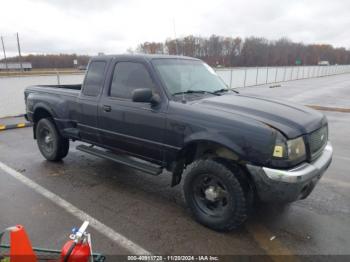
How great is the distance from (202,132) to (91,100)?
2126mm

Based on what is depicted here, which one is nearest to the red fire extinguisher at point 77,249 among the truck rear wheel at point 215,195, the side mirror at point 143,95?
the truck rear wheel at point 215,195

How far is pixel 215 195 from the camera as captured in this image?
3.27 m

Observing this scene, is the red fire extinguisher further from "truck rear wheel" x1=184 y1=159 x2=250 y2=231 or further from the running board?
the running board

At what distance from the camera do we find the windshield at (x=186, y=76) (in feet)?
12.2

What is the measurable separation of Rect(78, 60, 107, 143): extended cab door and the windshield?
1076 mm

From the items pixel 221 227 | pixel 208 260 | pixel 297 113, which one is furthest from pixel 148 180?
pixel 297 113

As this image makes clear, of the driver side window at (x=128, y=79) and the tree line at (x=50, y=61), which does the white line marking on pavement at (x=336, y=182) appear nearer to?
the driver side window at (x=128, y=79)

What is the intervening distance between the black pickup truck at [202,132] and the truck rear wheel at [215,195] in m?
0.01

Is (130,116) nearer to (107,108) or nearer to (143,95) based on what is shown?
(107,108)

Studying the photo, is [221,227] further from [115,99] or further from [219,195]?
[115,99]

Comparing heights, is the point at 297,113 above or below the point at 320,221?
above

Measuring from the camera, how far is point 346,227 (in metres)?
3.34

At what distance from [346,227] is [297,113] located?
4.81 feet

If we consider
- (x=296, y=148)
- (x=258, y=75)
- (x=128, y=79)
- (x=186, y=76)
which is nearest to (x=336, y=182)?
(x=296, y=148)
